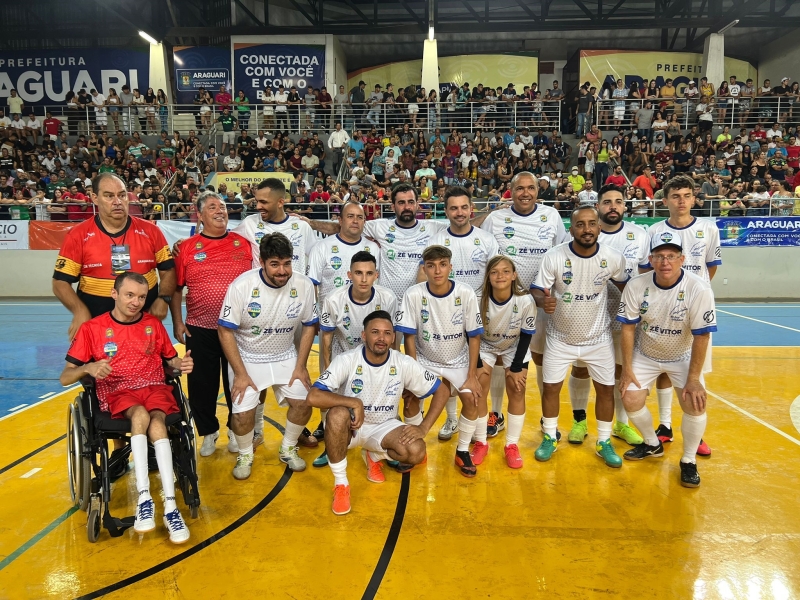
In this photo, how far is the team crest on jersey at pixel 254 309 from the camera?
452cm

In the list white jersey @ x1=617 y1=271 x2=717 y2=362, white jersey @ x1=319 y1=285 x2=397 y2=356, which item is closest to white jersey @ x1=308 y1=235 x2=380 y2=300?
white jersey @ x1=319 y1=285 x2=397 y2=356

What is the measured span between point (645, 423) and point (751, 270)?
11608 millimetres

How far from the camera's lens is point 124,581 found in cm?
319

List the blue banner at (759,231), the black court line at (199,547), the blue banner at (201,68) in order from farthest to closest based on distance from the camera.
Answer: the blue banner at (201,68), the blue banner at (759,231), the black court line at (199,547)

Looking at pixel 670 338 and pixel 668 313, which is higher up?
pixel 668 313

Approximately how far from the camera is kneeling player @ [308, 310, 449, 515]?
4.12 meters

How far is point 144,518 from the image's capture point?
3.55 m

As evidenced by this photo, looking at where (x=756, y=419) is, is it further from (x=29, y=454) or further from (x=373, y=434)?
(x=29, y=454)

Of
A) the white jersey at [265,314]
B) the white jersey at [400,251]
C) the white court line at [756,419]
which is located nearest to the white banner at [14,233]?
the white jersey at [265,314]

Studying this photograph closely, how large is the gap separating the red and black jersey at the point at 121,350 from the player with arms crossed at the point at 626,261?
364 cm

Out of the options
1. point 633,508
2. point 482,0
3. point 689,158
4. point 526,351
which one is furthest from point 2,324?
point 482,0

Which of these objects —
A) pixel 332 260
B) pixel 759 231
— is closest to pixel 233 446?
pixel 332 260

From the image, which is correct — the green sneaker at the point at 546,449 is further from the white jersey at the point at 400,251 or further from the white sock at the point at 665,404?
the white jersey at the point at 400,251

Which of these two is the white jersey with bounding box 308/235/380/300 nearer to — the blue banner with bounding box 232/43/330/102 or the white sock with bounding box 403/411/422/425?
the white sock with bounding box 403/411/422/425
